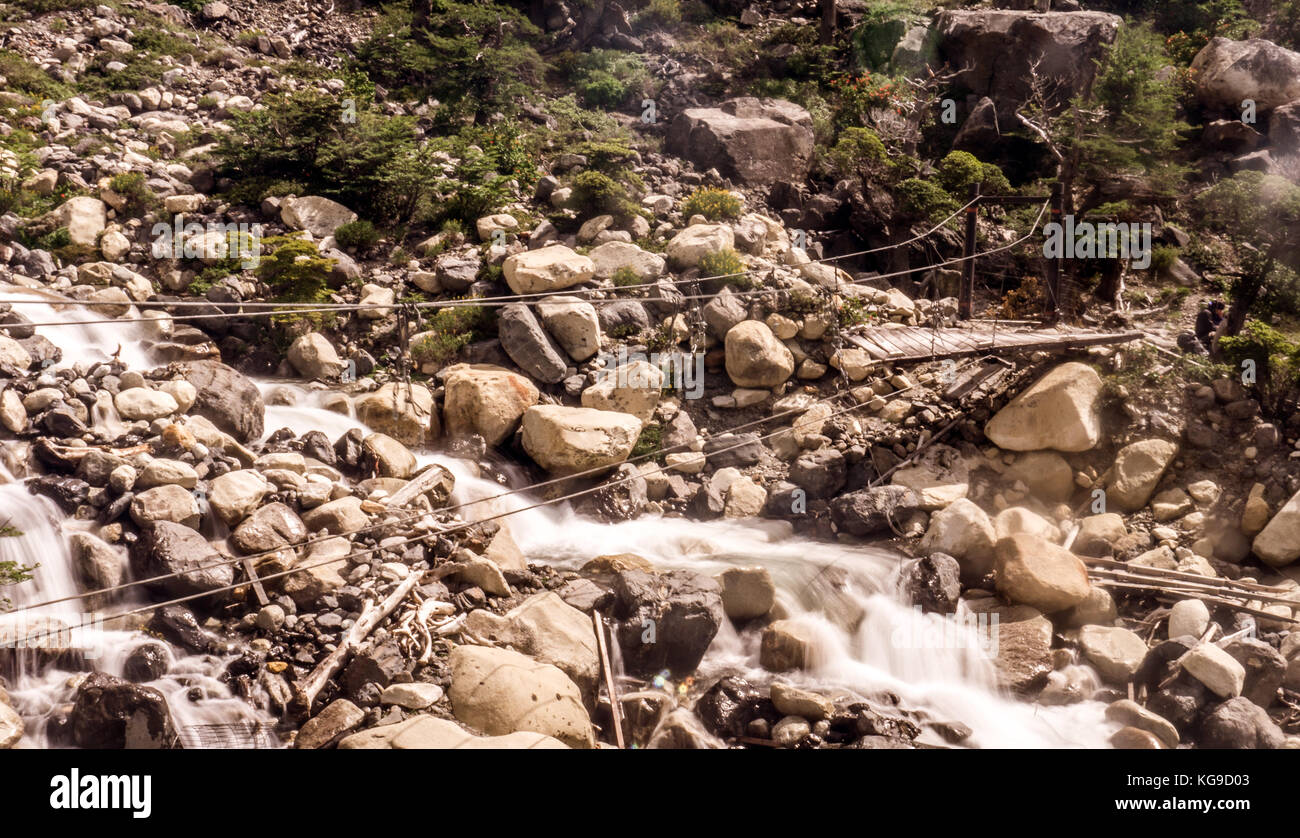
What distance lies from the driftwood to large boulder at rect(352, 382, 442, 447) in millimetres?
2768

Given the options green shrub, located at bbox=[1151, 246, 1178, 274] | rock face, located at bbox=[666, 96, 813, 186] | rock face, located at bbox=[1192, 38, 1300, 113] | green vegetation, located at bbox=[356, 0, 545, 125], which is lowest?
green shrub, located at bbox=[1151, 246, 1178, 274]

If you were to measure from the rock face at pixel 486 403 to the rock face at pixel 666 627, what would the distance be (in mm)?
3237

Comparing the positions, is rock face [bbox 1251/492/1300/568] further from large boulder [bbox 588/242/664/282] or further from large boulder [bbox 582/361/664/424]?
large boulder [bbox 588/242/664/282]

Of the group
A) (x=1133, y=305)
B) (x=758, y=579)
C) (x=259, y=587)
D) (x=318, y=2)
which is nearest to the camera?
(x=259, y=587)

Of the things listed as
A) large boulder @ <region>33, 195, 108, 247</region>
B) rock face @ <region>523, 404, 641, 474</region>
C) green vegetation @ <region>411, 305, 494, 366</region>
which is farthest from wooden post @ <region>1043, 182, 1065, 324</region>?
large boulder @ <region>33, 195, 108, 247</region>

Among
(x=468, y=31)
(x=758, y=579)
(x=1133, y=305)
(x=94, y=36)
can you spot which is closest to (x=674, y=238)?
(x=758, y=579)

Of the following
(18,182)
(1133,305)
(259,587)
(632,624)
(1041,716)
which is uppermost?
(18,182)

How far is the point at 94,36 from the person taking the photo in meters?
16.4

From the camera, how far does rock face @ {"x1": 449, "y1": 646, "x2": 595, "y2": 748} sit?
584cm

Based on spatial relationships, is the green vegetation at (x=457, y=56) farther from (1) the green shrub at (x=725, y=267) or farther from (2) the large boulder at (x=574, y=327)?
(2) the large boulder at (x=574, y=327)

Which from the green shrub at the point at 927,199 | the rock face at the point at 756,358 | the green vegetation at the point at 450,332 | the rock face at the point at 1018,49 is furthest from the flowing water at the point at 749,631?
the rock face at the point at 1018,49

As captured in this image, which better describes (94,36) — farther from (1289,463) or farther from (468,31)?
(1289,463)

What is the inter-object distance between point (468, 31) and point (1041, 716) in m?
16.7

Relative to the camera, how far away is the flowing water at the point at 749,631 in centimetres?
639
